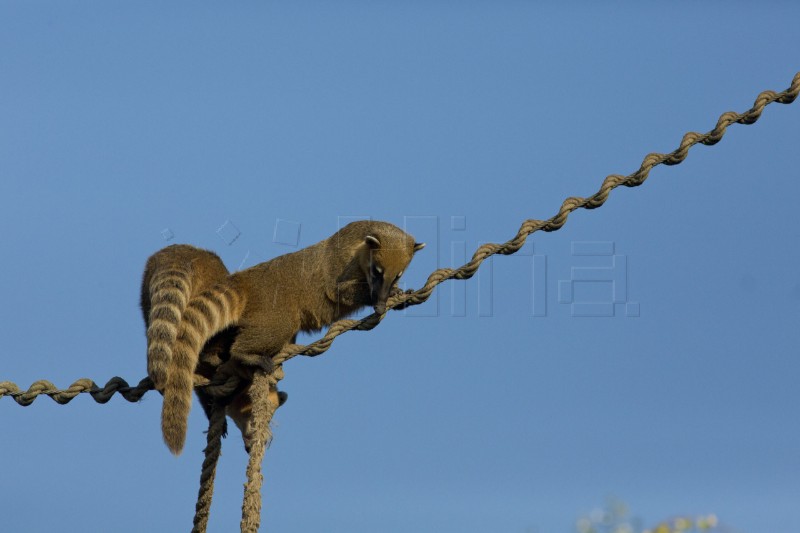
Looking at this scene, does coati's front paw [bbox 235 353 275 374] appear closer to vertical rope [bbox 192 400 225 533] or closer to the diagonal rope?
the diagonal rope

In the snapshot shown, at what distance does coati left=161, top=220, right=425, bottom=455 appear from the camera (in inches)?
256

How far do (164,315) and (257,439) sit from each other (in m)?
1.02

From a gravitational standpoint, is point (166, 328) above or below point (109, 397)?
above

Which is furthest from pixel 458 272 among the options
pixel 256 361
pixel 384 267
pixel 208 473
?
pixel 208 473

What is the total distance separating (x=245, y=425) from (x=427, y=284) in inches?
77.6

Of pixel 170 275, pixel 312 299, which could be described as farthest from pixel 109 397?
pixel 312 299

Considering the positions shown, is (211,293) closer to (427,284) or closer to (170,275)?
(170,275)

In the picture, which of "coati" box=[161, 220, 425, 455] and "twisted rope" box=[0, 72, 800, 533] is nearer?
"twisted rope" box=[0, 72, 800, 533]

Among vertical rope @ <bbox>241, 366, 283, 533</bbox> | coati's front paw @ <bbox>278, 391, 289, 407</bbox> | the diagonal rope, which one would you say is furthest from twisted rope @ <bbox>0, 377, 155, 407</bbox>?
coati's front paw @ <bbox>278, 391, 289, 407</bbox>

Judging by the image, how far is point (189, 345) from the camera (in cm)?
637

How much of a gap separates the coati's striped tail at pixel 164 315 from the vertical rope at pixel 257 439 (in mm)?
676

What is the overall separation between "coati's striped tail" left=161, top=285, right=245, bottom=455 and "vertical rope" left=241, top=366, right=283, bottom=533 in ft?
1.48

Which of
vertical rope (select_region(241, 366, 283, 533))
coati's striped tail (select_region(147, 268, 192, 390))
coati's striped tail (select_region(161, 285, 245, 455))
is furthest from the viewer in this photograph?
coati's striped tail (select_region(147, 268, 192, 390))

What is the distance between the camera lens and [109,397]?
6.09 m
